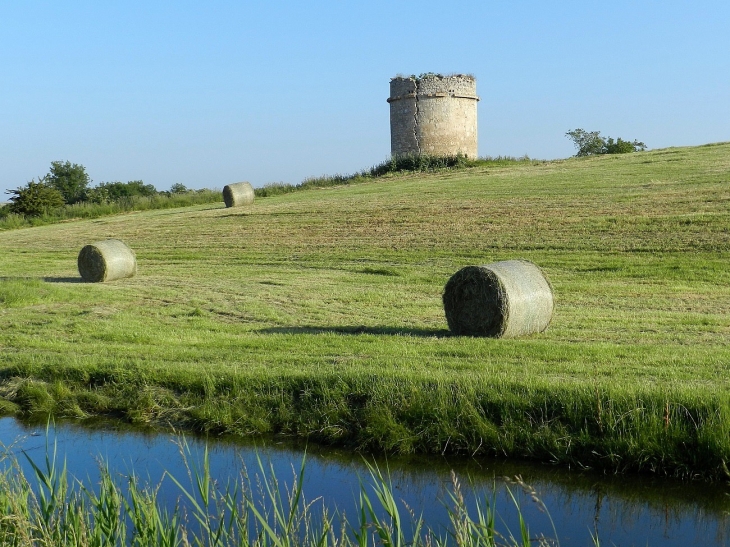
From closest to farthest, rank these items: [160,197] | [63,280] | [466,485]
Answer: [466,485] < [63,280] < [160,197]

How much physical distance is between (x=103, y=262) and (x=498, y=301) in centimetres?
1172

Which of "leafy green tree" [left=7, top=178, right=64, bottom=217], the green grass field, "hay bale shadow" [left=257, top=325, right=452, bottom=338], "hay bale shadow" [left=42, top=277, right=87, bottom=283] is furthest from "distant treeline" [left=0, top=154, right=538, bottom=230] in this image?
"hay bale shadow" [left=257, top=325, right=452, bottom=338]

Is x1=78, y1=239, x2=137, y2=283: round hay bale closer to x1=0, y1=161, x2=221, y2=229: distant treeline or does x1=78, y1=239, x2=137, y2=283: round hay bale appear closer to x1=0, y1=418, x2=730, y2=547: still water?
x1=0, y1=418, x2=730, y2=547: still water

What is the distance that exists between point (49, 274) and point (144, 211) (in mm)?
21241

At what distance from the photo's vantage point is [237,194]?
3966 centimetres

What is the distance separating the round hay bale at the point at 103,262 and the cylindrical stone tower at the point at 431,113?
31.6 meters

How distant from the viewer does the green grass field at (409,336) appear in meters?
8.64

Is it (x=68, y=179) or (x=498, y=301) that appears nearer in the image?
(x=498, y=301)

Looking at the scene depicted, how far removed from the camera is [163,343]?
12.9 m

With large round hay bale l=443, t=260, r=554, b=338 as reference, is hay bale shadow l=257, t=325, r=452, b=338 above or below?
below

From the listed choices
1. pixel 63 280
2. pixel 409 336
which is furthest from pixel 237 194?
pixel 409 336

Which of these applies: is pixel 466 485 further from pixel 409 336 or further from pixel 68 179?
pixel 68 179

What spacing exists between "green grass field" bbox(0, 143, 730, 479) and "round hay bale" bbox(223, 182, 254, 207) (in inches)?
330

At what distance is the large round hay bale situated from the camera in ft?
41.8
